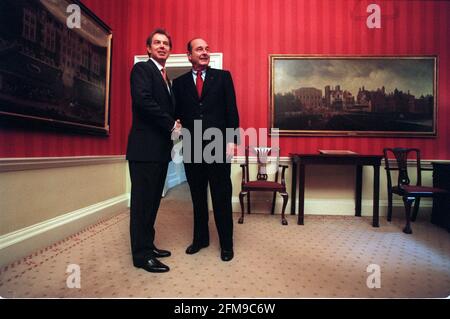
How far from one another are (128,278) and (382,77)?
3.82m

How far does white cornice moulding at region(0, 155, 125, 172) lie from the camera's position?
1765 millimetres

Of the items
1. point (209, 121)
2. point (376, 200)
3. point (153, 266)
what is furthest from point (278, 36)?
point (153, 266)

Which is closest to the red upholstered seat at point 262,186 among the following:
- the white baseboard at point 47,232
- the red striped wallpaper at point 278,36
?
the red striped wallpaper at point 278,36

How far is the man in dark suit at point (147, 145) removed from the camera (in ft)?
5.42

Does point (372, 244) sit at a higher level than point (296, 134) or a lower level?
lower

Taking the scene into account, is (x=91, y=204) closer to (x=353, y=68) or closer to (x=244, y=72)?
(x=244, y=72)

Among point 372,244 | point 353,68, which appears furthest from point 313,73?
point 372,244

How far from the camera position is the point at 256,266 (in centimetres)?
180

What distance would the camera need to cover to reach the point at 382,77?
135 inches

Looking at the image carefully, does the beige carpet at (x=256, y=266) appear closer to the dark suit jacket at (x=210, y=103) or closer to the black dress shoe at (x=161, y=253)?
the black dress shoe at (x=161, y=253)

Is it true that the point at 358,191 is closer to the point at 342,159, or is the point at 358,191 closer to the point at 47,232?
the point at 342,159

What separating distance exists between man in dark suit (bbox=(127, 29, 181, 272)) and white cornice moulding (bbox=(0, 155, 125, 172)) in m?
0.87

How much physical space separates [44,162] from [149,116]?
113cm

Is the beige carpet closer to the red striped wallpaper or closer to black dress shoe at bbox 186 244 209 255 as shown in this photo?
black dress shoe at bbox 186 244 209 255
